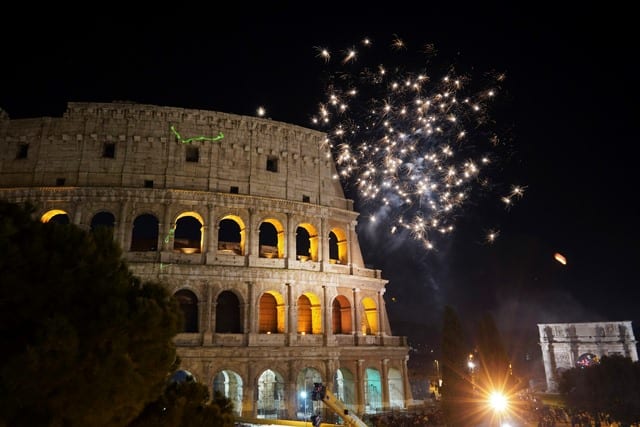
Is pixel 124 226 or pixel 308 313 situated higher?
pixel 124 226

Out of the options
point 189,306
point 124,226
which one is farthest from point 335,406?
point 124,226

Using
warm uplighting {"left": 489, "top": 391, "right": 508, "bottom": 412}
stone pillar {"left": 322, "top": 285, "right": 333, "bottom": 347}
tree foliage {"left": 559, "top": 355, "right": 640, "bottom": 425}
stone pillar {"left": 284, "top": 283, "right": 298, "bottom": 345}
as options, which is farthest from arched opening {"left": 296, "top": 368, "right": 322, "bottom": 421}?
tree foliage {"left": 559, "top": 355, "right": 640, "bottom": 425}

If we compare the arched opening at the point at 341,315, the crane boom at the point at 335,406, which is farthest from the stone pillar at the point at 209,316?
the arched opening at the point at 341,315

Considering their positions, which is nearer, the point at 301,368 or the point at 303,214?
the point at 301,368

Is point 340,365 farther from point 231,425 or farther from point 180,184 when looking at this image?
point 231,425

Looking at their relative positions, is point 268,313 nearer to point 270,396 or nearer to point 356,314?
point 270,396

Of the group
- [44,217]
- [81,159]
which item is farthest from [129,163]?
[44,217]
